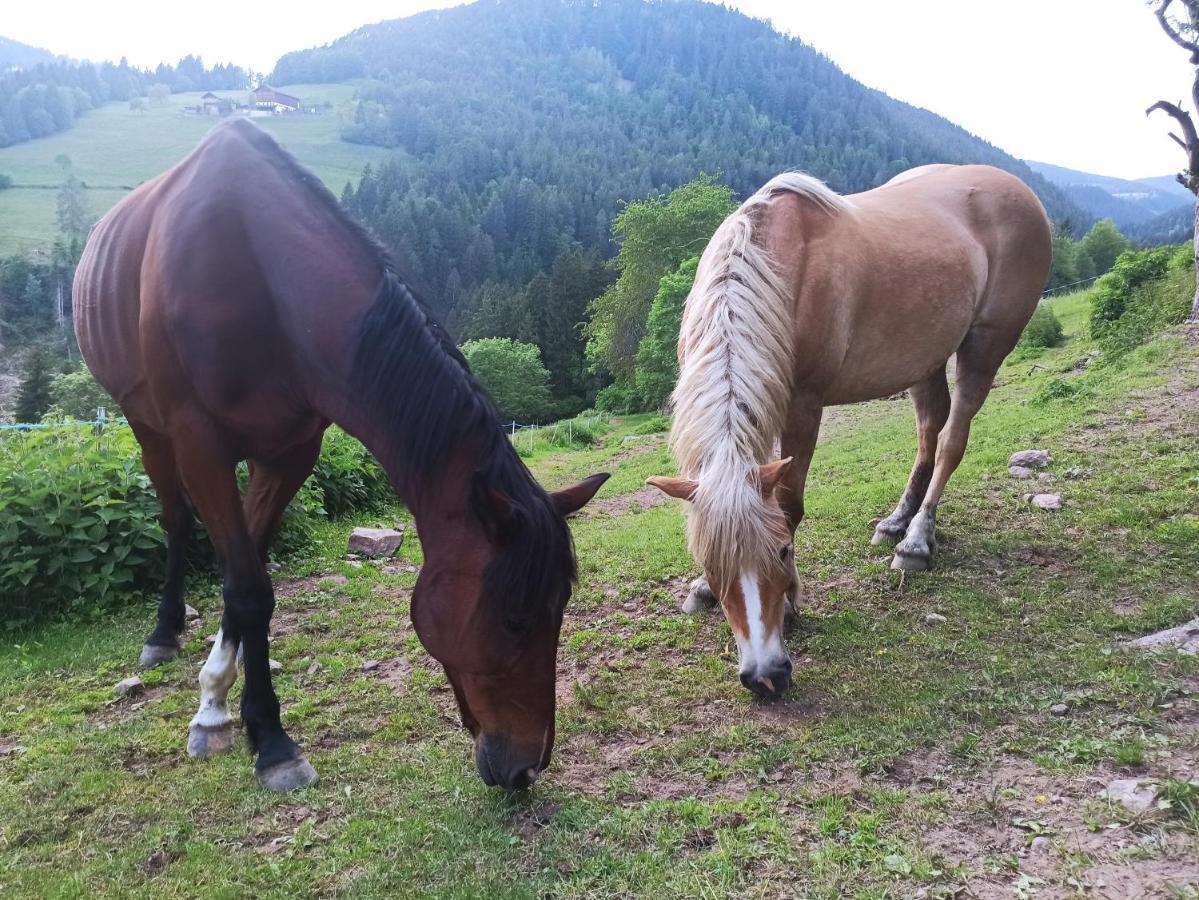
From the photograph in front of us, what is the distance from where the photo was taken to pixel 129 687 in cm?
379

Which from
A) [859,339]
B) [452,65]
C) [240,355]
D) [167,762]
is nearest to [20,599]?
[167,762]

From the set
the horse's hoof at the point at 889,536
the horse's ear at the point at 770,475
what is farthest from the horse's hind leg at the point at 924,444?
the horse's ear at the point at 770,475

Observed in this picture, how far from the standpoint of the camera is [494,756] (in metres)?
2.30

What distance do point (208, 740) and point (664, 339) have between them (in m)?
29.9

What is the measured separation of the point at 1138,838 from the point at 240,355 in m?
3.41

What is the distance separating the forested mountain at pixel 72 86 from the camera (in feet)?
331

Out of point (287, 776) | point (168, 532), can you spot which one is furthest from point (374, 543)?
point (287, 776)

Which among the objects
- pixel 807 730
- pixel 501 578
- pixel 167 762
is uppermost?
pixel 501 578

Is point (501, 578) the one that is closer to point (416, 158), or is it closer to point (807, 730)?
point (807, 730)

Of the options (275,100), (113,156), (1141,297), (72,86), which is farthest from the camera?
(72,86)

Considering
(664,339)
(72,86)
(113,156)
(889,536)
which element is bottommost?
(664,339)

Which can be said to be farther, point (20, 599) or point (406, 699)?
point (20, 599)

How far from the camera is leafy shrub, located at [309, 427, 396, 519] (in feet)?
27.0

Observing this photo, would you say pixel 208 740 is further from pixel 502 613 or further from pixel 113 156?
pixel 113 156
